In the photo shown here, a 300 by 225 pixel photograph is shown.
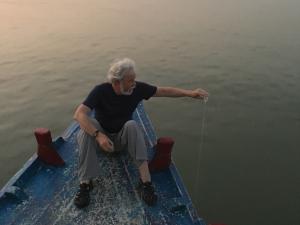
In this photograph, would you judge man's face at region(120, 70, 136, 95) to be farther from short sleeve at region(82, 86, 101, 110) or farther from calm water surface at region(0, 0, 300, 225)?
calm water surface at region(0, 0, 300, 225)

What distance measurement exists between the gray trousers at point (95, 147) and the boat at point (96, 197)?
12.3 inches

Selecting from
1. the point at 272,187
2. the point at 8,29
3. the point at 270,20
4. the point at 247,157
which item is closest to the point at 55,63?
the point at 8,29

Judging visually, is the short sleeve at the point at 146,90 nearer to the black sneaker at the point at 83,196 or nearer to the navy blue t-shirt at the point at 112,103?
the navy blue t-shirt at the point at 112,103

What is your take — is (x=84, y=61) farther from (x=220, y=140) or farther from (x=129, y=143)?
(x=129, y=143)

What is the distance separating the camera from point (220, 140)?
944 centimetres

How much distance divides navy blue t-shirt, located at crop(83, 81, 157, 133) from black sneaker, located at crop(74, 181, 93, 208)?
3.06ft

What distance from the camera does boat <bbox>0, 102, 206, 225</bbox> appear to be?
16.6 ft

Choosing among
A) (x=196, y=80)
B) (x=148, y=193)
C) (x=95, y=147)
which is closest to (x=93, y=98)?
(x=95, y=147)

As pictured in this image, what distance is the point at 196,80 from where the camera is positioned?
42.3 feet

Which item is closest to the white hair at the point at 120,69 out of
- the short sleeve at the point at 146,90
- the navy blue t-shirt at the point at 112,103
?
the navy blue t-shirt at the point at 112,103

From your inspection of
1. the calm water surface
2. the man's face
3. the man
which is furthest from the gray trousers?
the calm water surface

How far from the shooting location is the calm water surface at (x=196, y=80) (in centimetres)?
801

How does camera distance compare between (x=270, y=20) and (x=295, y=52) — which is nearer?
(x=295, y=52)

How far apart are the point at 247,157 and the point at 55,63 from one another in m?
8.32
